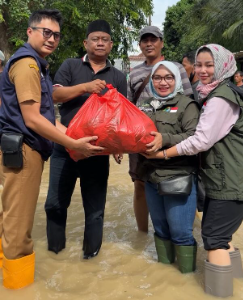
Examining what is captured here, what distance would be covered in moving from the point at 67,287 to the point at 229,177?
143cm

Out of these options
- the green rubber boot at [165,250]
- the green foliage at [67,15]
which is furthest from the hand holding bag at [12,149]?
the green foliage at [67,15]

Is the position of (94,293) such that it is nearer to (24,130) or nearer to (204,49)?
(24,130)

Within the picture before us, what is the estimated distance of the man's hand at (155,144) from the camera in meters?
2.37

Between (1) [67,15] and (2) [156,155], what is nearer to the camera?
(2) [156,155]

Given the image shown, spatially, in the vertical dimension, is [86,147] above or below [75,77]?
below

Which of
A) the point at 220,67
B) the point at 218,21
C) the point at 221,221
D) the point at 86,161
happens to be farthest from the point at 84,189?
the point at 218,21

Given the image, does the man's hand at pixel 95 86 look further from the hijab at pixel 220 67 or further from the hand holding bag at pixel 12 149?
the hijab at pixel 220 67

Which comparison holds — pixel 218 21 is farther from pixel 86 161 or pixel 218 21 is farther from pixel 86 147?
pixel 86 147

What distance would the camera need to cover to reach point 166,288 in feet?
8.39

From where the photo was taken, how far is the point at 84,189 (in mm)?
3027

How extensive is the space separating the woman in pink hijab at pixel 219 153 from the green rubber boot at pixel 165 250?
0.47 m

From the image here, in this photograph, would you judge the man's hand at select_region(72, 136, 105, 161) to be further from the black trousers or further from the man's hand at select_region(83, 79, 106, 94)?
the black trousers

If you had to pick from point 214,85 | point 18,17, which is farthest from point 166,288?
point 18,17

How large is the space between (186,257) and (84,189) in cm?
100
